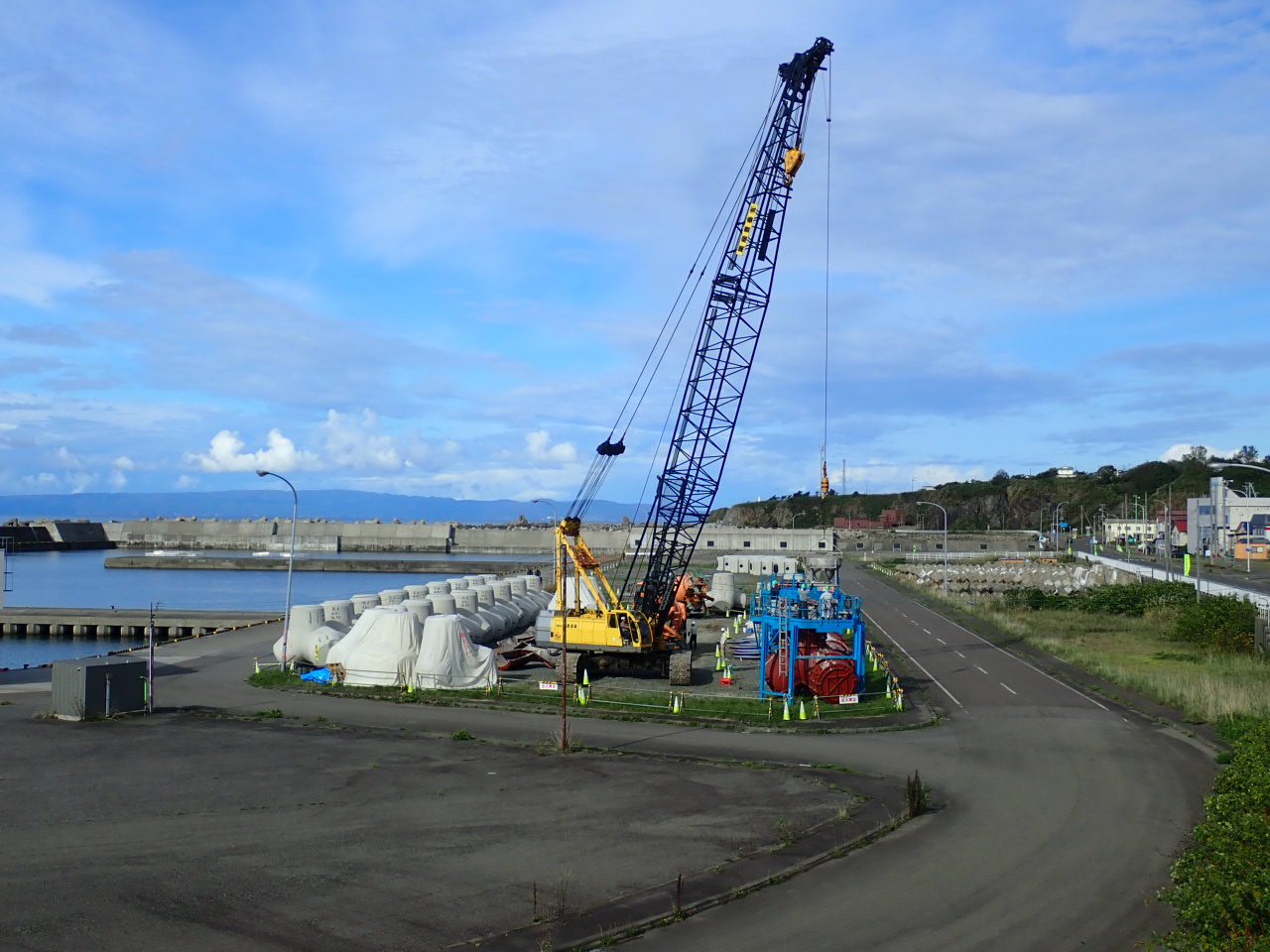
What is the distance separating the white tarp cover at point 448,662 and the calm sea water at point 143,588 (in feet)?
128

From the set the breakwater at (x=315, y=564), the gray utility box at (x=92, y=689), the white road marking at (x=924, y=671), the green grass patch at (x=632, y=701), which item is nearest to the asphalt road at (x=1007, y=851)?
the white road marking at (x=924, y=671)

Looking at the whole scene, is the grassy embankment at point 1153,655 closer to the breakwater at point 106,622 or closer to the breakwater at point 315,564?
the breakwater at point 106,622

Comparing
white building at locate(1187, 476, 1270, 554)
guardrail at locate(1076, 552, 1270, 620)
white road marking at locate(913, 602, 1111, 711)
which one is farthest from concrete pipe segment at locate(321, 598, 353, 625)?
white building at locate(1187, 476, 1270, 554)

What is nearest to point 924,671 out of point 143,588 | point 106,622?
point 106,622

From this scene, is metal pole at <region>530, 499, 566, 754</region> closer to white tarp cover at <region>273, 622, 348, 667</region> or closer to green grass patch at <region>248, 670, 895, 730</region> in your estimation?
green grass patch at <region>248, 670, 895, 730</region>

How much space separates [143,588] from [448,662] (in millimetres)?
106515

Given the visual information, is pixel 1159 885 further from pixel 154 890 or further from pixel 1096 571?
pixel 1096 571

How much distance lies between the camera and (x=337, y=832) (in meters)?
20.7

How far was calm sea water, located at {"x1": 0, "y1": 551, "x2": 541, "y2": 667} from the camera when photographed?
7269 centimetres

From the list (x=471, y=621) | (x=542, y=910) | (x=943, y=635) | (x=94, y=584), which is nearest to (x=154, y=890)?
(x=542, y=910)

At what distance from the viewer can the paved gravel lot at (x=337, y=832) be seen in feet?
53.1

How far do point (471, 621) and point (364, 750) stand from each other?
2181cm

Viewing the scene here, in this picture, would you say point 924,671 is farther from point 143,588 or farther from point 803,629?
point 143,588

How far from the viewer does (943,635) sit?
5791 centimetres
